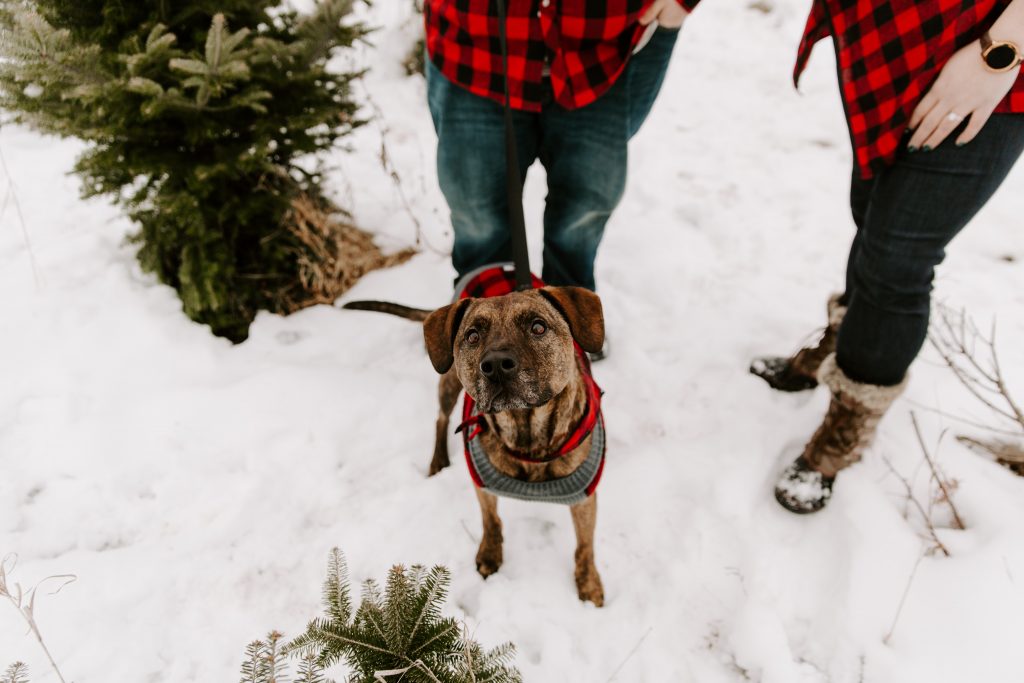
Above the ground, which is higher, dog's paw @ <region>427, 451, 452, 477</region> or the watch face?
the watch face

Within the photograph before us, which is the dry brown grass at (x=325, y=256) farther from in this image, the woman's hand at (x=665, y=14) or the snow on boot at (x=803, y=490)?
the snow on boot at (x=803, y=490)

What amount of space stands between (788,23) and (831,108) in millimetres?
1464

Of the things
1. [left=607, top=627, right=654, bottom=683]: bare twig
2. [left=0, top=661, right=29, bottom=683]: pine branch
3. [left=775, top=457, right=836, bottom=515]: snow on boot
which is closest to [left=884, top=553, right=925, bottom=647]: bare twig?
[left=775, top=457, right=836, bottom=515]: snow on boot

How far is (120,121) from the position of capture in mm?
2312

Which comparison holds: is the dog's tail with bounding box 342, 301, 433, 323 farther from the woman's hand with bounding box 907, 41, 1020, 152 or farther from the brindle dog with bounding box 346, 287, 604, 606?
the woman's hand with bounding box 907, 41, 1020, 152

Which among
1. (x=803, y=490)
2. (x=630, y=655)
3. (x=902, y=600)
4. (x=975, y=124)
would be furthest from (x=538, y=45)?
(x=902, y=600)

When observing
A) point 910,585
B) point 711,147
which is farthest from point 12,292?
point 711,147

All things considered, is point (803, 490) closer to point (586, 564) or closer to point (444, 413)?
point (586, 564)

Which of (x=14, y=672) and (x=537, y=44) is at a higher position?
(x=537, y=44)

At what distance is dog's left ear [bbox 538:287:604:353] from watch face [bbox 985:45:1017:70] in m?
1.11

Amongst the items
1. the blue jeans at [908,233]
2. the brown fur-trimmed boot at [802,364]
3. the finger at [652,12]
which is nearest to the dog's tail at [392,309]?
the finger at [652,12]

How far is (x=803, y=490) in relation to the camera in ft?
7.29

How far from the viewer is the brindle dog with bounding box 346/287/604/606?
150cm

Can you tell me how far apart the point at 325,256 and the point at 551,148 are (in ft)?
5.25
